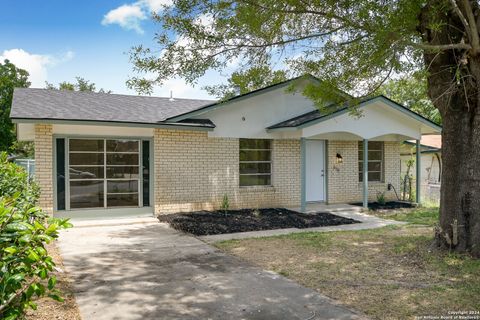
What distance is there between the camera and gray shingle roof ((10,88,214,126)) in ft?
Result: 36.1

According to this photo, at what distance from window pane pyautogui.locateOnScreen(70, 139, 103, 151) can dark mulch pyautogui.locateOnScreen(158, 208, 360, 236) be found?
2.76 meters

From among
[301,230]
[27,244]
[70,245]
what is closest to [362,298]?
[27,244]

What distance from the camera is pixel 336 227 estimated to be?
435 inches

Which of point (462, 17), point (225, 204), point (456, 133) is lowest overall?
point (225, 204)

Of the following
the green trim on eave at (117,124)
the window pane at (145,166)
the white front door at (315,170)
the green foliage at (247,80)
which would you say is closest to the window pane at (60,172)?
the green trim on eave at (117,124)

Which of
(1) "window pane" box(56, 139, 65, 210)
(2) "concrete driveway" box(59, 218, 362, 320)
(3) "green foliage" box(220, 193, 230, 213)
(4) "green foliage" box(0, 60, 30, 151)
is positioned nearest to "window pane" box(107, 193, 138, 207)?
(1) "window pane" box(56, 139, 65, 210)

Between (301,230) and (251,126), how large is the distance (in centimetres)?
458

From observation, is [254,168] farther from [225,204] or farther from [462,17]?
[462,17]

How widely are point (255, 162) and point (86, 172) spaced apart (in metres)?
A: 5.51

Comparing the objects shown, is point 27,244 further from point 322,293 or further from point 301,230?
point 301,230

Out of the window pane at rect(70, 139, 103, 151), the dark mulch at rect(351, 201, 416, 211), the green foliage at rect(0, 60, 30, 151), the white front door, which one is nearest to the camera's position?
the window pane at rect(70, 139, 103, 151)

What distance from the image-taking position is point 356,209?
1415 centimetres

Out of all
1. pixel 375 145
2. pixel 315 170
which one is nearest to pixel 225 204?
pixel 315 170

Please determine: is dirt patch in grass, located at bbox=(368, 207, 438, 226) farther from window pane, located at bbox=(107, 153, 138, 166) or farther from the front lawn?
window pane, located at bbox=(107, 153, 138, 166)
